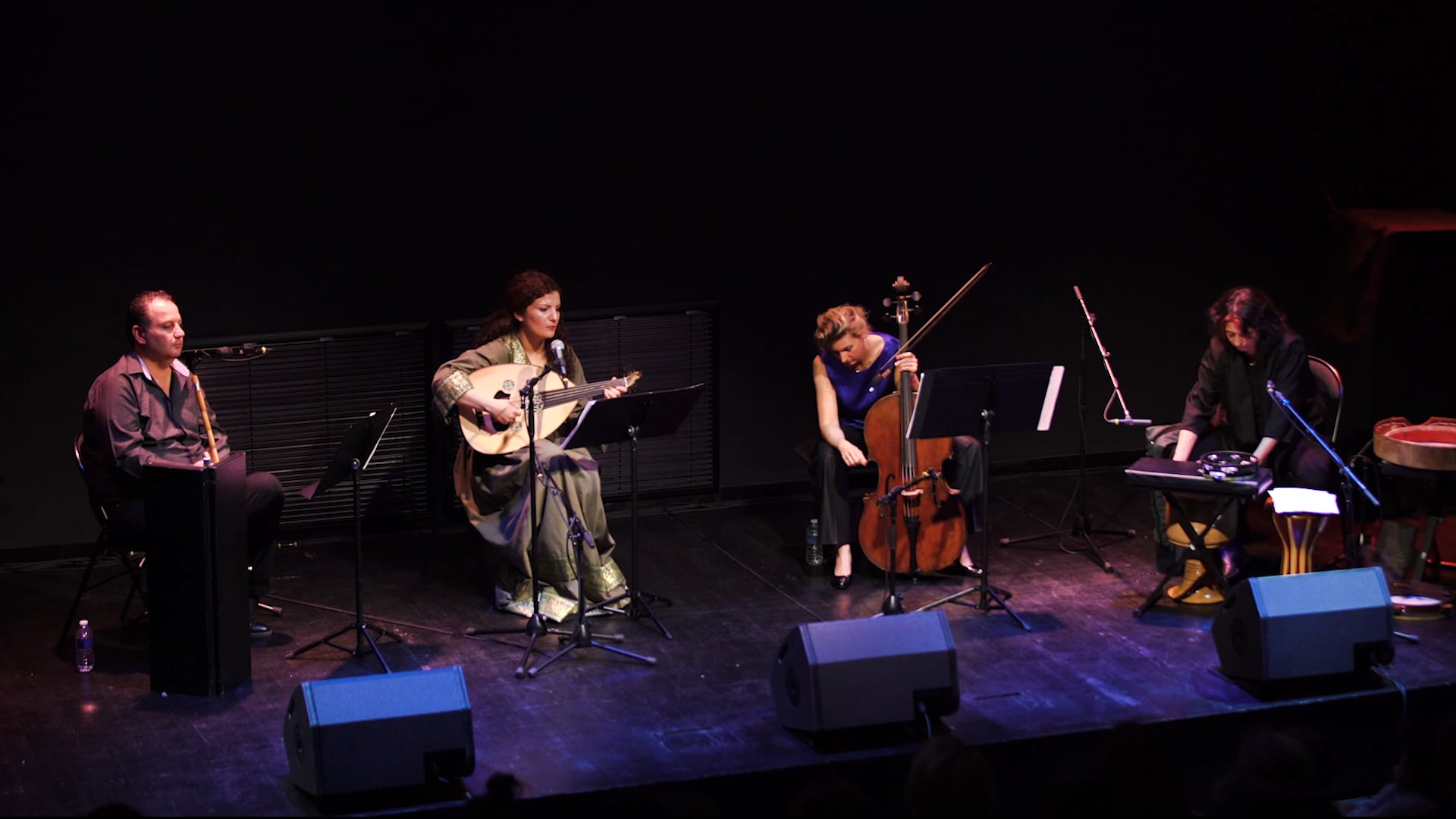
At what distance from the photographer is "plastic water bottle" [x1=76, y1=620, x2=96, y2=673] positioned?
571 centimetres

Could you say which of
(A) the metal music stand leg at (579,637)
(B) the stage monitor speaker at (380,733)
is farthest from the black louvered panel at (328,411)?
(B) the stage monitor speaker at (380,733)

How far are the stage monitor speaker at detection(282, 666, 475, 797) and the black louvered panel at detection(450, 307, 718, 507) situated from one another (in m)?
2.88

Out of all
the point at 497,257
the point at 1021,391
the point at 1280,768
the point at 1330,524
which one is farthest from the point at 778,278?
the point at 1280,768

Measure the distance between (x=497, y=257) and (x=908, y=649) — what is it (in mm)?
3220

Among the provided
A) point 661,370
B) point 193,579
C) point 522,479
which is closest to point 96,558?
point 193,579

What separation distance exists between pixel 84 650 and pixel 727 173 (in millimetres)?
3547

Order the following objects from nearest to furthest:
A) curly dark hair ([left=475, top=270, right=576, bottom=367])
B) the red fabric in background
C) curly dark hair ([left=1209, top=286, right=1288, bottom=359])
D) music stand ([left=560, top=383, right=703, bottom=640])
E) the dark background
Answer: music stand ([left=560, top=383, right=703, bottom=640]), curly dark hair ([left=475, top=270, right=576, bottom=367]), curly dark hair ([left=1209, top=286, right=1288, bottom=359]), the dark background, the red fabric in background

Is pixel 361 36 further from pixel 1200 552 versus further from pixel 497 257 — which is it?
pixel 1200 552

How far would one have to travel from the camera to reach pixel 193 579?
5445mm

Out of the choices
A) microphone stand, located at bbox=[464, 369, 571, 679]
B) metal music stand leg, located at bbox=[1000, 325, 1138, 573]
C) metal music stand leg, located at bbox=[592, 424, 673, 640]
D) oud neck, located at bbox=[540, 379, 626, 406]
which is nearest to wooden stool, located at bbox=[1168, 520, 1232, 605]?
metal music stand leg, located at bbox=[1000, 325, 1138, 573]

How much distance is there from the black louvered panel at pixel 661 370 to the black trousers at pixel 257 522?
56.0 inches

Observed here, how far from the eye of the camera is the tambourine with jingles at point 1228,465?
6094mm

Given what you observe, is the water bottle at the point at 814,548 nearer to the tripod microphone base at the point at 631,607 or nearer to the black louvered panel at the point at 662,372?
the tripod microphone base at the point at 631,607

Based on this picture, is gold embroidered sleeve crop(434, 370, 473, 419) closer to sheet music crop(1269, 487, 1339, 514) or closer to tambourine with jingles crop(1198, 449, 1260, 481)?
tambourine with jingles crop(1198, 449, 1260, 481)
